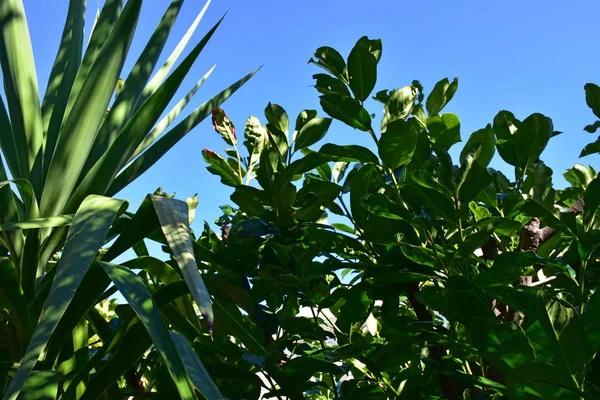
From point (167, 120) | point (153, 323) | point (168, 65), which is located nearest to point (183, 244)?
point (153, 323)

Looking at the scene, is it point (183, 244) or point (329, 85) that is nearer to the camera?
point (183, 244)

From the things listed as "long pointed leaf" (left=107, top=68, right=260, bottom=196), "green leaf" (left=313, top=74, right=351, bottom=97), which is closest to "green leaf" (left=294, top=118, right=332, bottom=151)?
"green leaf" (left=313, top=74, right=351, bottom=97)

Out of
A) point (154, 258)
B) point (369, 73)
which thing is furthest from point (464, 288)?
point (154, 258)

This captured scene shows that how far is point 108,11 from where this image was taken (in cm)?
126

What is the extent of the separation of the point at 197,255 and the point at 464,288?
50 cm

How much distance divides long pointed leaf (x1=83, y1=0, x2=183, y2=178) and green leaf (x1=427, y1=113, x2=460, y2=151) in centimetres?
56

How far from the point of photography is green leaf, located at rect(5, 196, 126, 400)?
1.85 feet

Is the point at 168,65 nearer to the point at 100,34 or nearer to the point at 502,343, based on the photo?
the point at 100,34

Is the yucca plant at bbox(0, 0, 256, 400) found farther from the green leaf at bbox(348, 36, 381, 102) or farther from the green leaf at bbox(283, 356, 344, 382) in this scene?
the green leaf at bbox(348, 36, 381, 102)

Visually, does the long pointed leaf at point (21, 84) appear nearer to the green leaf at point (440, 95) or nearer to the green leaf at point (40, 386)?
the green leaf at point (40, 386)

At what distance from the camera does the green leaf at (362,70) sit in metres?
0.85

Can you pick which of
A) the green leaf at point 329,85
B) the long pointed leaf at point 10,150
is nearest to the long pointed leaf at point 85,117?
the long pointed leaf at point 10,150

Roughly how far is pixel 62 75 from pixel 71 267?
2.47ft

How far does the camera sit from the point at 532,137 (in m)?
0.77
